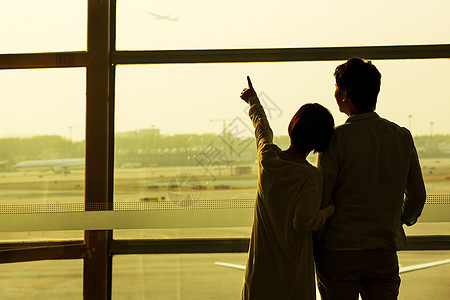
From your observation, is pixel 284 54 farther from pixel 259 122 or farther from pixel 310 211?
pixel 310 211

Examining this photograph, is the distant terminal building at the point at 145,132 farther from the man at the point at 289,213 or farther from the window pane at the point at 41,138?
the man at the point at 289,213

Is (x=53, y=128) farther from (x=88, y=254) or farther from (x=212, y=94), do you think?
(x=212, y=94)

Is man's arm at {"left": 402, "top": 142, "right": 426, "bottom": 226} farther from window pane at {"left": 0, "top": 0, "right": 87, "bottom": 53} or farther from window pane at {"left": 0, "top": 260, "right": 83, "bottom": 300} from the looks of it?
window pane at {"left": 0, "top": 0, "right": 87, "bottom": 53}

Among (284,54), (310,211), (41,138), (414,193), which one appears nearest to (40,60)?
(41,138)

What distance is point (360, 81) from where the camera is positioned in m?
1.90

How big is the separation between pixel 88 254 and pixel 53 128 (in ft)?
2.55

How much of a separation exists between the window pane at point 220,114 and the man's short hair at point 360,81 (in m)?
1.15

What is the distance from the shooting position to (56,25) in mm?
3113

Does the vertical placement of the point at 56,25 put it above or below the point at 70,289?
above

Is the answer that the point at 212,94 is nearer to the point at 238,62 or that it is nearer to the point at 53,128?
the point at 238,62

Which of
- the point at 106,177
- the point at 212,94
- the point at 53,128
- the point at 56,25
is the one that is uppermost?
the point at 56,25

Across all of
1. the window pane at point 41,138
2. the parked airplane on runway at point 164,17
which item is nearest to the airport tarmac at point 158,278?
the window pane at point 41,138

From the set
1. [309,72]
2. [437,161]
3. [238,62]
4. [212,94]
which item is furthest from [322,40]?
[437,161]

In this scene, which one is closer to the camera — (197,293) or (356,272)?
(356,272)
